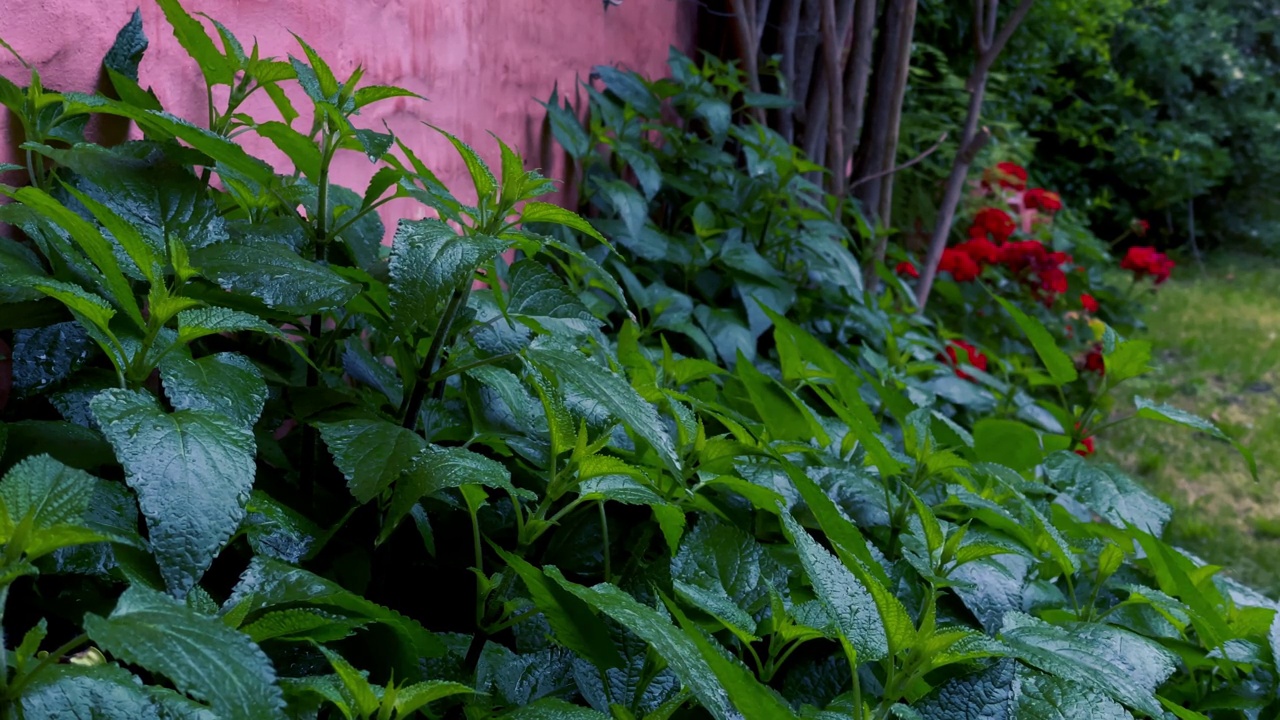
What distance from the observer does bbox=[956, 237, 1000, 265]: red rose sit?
3.53 m

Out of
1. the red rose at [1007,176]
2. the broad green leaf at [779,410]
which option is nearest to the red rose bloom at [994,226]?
the red rose at [1007,176]

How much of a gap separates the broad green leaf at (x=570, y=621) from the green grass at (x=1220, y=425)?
8.13 ft

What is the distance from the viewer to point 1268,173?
24.5 feet

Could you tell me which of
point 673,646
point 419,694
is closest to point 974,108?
point 673,646

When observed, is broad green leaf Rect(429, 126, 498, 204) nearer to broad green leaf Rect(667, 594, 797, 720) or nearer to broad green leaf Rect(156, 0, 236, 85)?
broad green leaf Rect(156, 0, 236, 85)

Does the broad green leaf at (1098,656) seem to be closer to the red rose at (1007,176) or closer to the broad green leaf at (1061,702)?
the broad green leaf at (1061,702)

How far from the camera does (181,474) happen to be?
2.06ft

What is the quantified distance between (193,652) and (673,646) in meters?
0.30

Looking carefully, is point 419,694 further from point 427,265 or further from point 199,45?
point 199,45

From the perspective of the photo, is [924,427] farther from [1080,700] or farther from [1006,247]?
[1006,247]

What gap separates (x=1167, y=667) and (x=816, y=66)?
241 centimetres

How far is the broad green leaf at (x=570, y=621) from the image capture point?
0.80 m

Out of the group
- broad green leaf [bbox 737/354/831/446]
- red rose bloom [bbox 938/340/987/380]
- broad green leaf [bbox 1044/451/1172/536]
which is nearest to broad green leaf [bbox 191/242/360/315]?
broad green leaf [bbox 737/354/831/446]

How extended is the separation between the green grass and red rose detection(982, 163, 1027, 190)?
0.89 meters
